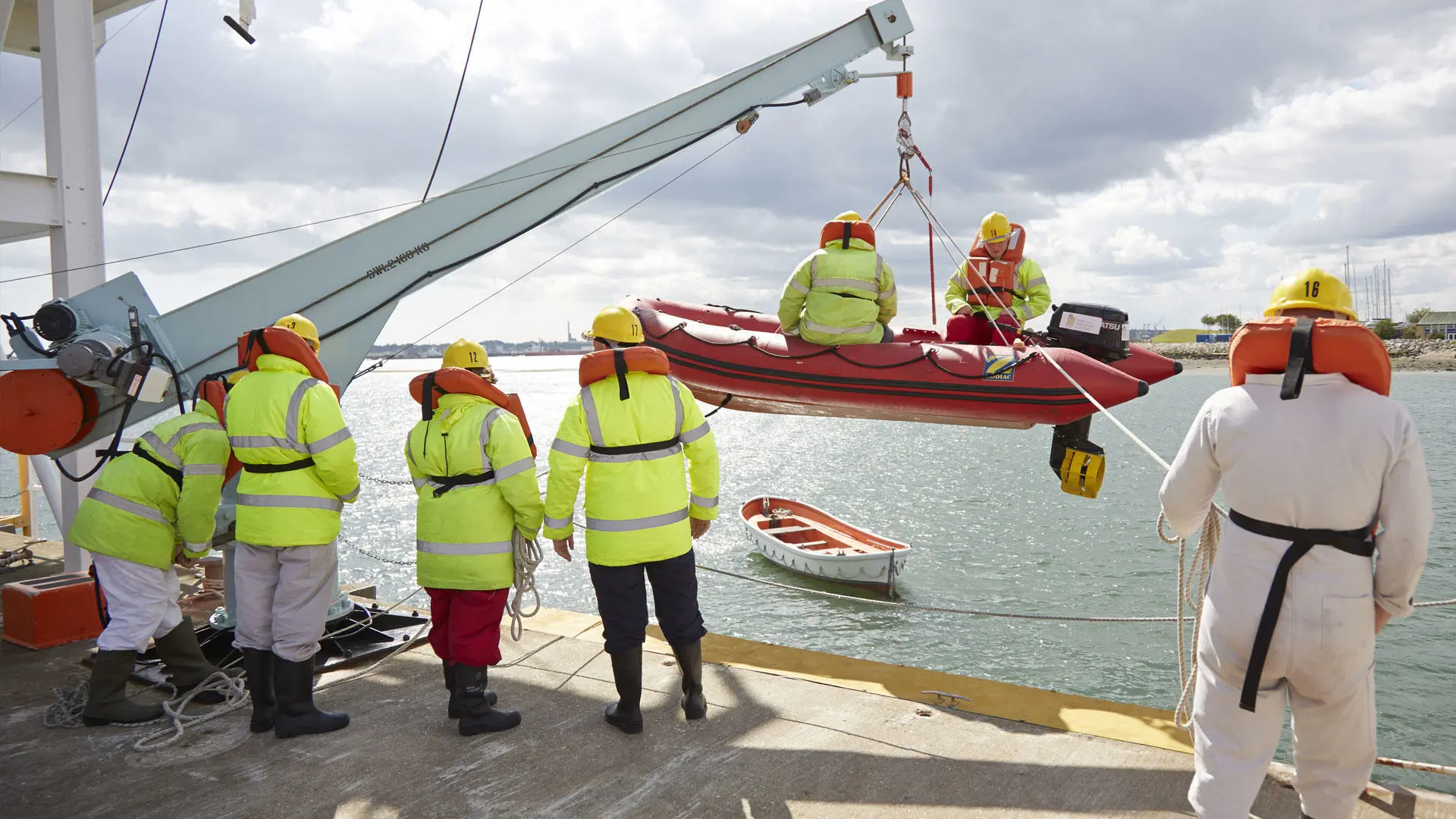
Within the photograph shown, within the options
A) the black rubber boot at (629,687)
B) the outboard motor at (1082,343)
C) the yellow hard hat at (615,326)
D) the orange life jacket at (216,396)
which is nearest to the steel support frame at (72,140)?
the orange life jacket at (216,396)

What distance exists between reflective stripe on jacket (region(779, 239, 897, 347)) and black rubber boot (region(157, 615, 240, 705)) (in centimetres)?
358

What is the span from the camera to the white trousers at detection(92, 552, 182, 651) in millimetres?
3246

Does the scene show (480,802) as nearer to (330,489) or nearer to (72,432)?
(330,489)

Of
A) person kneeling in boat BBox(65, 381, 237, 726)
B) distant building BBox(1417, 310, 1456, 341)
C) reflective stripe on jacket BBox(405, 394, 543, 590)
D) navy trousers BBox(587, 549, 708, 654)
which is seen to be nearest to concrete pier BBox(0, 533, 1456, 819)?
person kneeling in boat BBox(65, 381, 237, 726)

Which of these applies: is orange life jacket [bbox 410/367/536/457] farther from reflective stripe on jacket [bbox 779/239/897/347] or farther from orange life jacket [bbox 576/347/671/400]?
reflective stripe on jacket [bbox 779/239/897/347]

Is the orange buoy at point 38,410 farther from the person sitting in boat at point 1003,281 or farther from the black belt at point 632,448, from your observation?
the person sitting in boat at point 1003,281

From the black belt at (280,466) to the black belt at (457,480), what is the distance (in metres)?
0.43

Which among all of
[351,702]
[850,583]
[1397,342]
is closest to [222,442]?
[351,702]

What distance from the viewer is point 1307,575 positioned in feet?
6.36

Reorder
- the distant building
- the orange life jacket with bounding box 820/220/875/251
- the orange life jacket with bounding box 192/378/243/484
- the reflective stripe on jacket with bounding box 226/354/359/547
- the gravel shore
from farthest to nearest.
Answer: the distant building
the gravel shore
the orange life jacket with bounding box 820/220/875/251
the orange life jacket with bounding box 192/378/243/484
the reflective stripe on jacket with bounding box 226/354/359/547

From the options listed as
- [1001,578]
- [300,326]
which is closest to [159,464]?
[300,326]

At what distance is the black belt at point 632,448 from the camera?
Result: 10.0ft

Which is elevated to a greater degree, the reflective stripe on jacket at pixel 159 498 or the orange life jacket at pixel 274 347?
the orange life jacket at pixel 274 347

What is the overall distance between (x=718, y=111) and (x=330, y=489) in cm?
324
